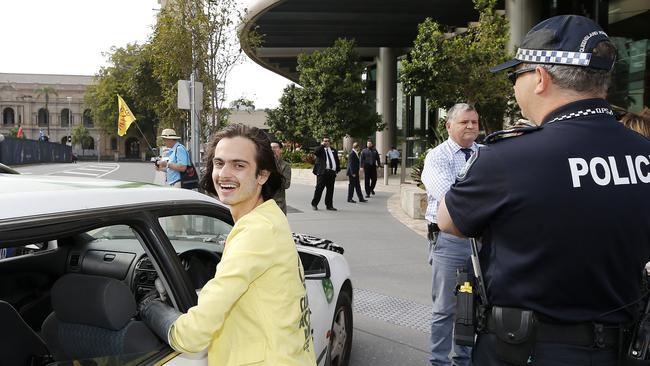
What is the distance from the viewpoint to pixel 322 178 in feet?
43.5

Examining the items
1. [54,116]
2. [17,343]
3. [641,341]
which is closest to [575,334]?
[641,341]

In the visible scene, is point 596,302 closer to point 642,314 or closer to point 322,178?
A: point 642,314

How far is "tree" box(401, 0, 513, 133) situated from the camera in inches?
553

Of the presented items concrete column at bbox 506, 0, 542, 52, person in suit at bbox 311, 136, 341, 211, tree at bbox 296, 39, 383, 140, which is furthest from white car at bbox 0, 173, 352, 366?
tree at bbox 296, 39, 383, 140

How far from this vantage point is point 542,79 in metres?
1.73

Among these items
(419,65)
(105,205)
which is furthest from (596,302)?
(419,65)

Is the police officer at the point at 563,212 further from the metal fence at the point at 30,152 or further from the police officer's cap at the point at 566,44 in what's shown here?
the metal fence at the point at 30,152

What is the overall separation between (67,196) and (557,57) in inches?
66.4

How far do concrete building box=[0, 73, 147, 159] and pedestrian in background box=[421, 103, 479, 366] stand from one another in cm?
9517

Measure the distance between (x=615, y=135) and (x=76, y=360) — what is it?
7.04ft

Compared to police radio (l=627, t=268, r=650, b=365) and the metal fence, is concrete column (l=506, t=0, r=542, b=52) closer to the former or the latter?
police radio (l=627, t=268, r=650, b=365)

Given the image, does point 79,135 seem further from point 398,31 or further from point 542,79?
point 542,79

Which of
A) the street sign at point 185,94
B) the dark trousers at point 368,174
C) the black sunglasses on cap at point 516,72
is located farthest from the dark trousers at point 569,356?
the dark trousers at point 368,174

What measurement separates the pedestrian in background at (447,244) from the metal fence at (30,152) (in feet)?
106
